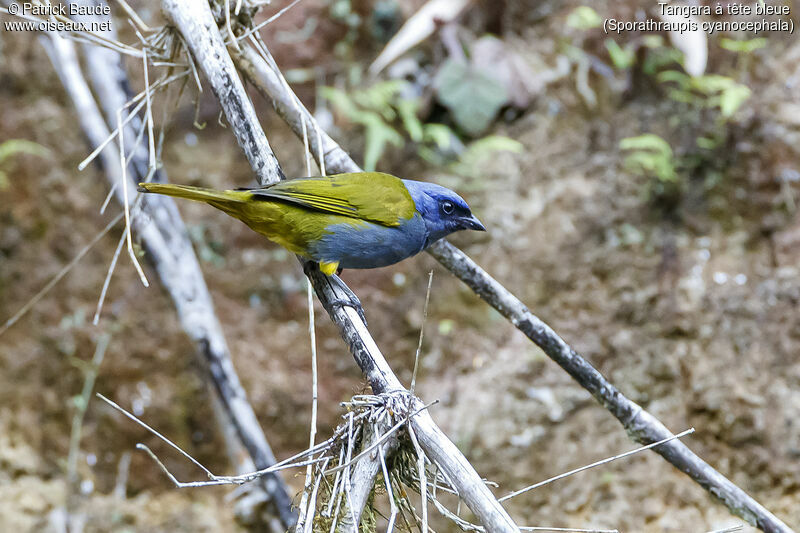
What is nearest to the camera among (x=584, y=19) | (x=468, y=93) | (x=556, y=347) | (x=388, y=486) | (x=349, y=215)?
(x=388, y=486)

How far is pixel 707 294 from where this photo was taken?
16.1ft

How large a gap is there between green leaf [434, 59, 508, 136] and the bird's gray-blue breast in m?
2.63

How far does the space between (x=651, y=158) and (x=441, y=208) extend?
2635 millimetres

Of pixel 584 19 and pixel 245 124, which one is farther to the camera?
pixel 584 19

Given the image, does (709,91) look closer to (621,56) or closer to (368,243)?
(621,56)

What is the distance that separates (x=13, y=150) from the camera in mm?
5301

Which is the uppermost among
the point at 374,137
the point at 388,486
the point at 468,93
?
the point at 468,93

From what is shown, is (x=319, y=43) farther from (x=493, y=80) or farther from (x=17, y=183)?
(x=17, y=183)

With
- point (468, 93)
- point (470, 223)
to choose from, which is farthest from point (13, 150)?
point (470, 223)

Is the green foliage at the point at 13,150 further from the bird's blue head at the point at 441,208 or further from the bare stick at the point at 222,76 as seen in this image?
the bird's blue head at the point at 441,208

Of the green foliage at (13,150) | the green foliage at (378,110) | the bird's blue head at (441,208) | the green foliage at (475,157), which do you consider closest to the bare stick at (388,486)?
the bird's blue head at (441,208)

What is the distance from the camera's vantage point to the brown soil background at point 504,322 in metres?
Result: 4.73

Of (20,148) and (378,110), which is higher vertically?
(20,148)

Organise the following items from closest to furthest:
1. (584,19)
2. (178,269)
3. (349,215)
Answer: (349,215) < (178,269) < (584,19)
